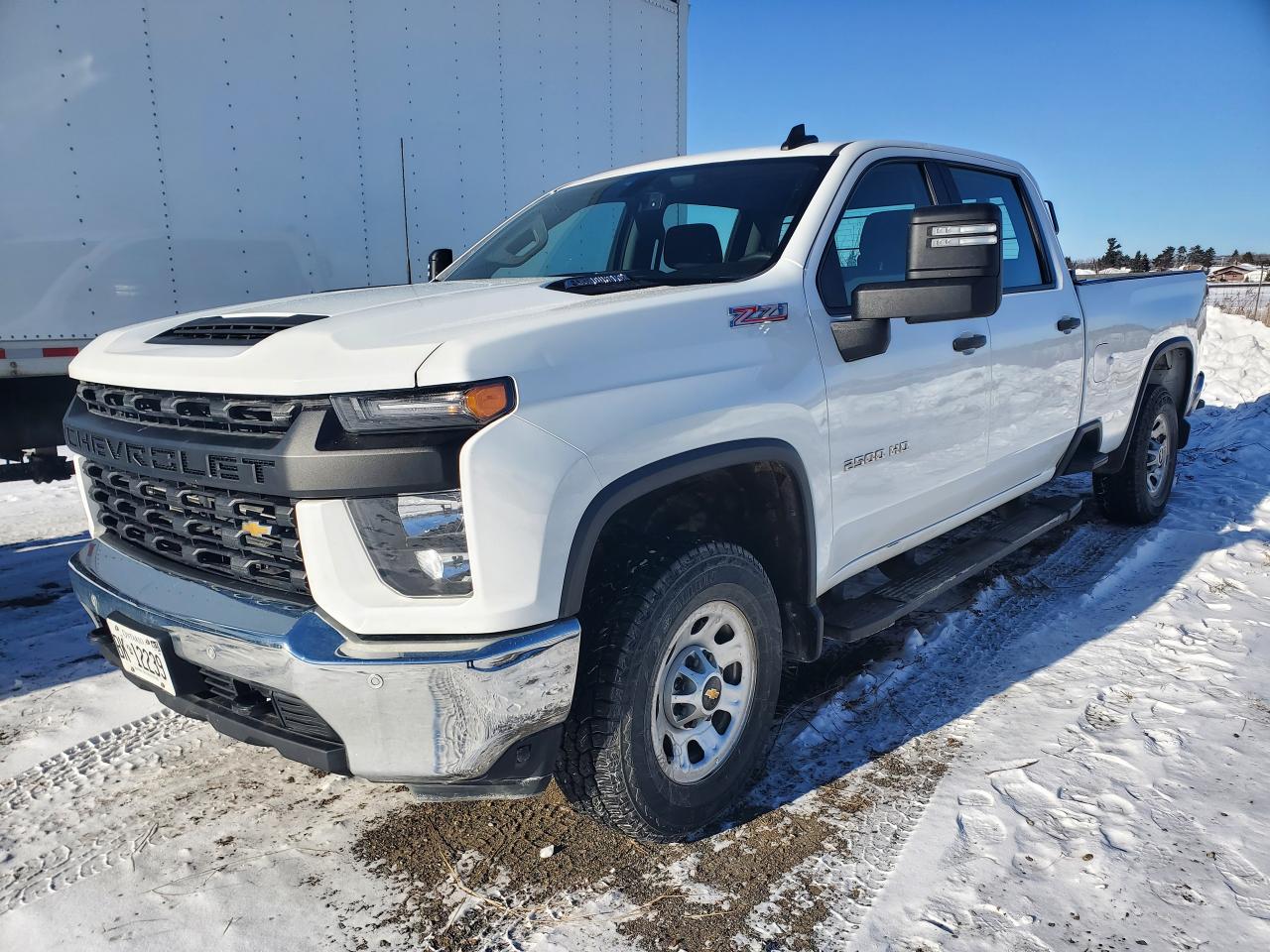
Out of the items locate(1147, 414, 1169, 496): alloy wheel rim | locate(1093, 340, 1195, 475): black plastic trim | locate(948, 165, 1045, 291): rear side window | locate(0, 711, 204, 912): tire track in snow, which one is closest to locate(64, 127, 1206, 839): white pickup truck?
locate(948, 165, 1045, 291): rear side window

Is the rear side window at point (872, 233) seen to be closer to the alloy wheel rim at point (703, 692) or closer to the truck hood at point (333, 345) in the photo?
the truck hood at point (333, 345)

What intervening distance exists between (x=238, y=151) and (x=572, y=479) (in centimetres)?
311

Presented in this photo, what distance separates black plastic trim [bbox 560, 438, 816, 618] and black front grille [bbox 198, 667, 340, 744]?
65 centimetres

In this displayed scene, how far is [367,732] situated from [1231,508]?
6.18 m

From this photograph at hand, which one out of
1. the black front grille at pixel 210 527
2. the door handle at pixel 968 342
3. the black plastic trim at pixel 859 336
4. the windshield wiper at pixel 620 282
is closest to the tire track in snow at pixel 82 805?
the black front grille at pixel 210 527

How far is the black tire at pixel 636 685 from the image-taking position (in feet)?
7.32

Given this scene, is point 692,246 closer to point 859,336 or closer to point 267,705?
point 859,336

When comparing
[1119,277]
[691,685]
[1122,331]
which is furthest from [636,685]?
[1119,277]

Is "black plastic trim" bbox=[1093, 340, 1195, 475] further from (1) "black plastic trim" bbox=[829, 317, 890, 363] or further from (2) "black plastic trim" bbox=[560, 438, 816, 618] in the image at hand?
(2) "black plastic trim" bbox=[560, 438, 816, 618]

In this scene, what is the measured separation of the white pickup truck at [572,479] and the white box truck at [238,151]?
1.23 metres

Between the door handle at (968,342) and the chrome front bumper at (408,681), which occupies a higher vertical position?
the door handle at (968,342)

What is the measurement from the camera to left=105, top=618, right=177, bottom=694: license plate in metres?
2.23

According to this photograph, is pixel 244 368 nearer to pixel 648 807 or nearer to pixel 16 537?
pixel 648 807

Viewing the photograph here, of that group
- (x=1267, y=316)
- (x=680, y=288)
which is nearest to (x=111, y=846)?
(x=680, y=288)
